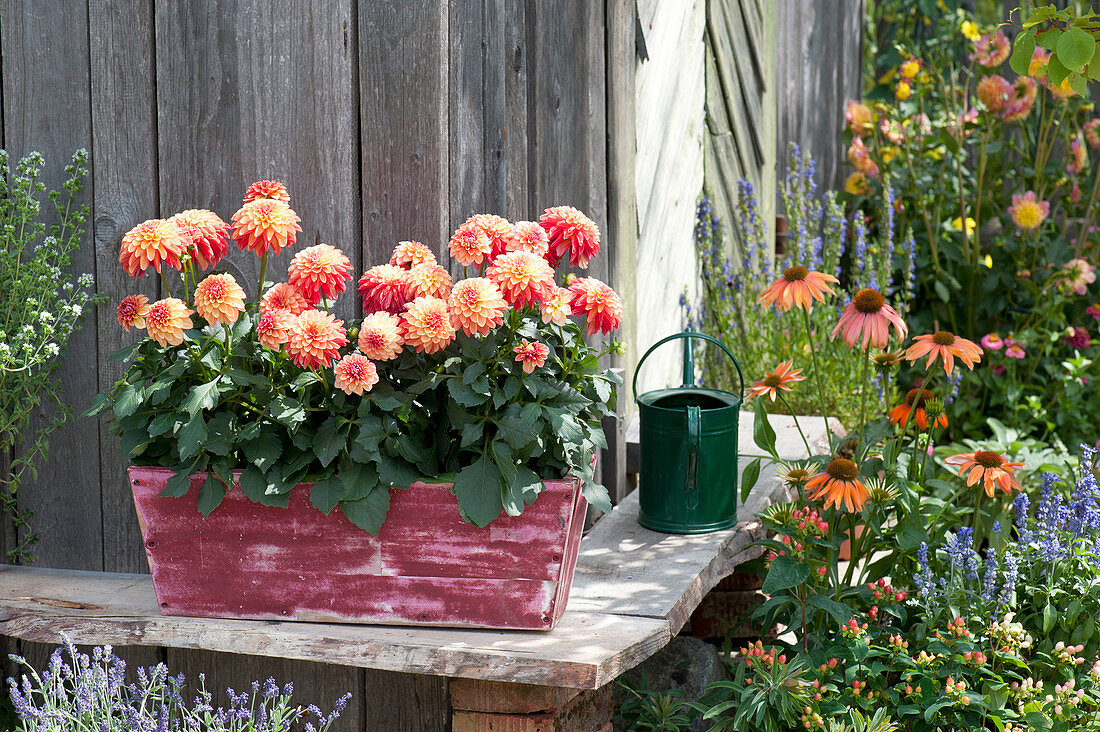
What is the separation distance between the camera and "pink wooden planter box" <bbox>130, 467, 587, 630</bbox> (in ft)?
6.23

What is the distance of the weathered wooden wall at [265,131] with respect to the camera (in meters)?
2.10

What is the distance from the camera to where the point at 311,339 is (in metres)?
1.75

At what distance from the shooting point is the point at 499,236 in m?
1.95

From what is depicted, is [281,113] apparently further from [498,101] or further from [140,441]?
[140,441]

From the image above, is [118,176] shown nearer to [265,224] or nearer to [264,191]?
[264,191]

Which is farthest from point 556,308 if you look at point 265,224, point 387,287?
point 265,224

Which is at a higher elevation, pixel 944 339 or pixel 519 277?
pixel 519 277

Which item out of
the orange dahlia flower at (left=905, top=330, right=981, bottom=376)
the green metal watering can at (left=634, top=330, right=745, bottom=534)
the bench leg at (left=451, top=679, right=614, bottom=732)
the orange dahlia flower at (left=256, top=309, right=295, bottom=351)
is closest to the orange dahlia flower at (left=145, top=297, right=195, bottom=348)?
the orange dahlia flower at (left=256, top=309, right=295, bottom=351)

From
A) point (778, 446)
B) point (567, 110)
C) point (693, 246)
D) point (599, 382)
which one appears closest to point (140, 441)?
point (599, 382)

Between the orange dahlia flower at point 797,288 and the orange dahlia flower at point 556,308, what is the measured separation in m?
0.76

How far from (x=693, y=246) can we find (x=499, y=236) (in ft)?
6.51

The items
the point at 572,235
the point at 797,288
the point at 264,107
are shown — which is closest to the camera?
the point at 572,235

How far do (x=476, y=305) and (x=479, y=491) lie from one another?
0.32 metres

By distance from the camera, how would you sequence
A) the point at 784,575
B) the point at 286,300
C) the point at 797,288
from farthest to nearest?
the point at 797,288 < the point at 784,575 < the point at 286,300
